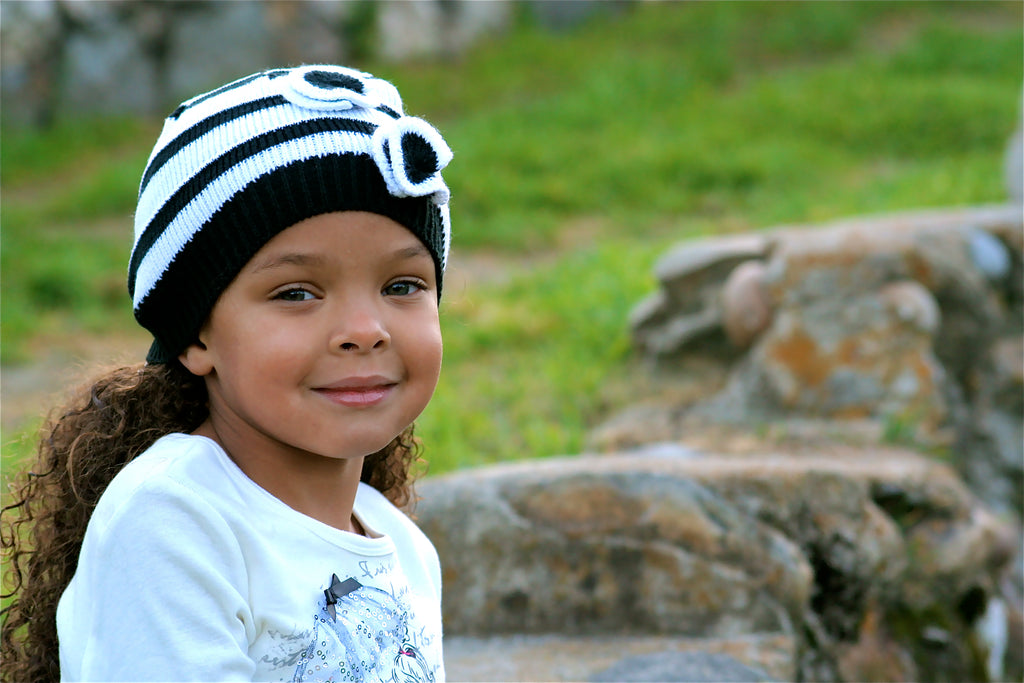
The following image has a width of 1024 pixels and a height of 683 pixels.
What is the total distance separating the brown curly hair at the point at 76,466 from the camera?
1561 mm

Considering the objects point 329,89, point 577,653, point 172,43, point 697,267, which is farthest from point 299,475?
point 172,43

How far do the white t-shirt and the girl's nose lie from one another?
0.75ft

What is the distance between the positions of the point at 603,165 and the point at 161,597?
7.68 metres

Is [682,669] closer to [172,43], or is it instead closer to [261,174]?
[261,174]

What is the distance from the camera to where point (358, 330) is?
138 cm

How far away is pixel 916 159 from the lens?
28.2 feet

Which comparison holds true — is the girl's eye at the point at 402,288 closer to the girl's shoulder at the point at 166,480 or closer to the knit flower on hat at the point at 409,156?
the knit flower on hat at the point at 409,156

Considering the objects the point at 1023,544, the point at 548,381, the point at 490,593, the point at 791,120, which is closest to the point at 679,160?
the point at 791,120

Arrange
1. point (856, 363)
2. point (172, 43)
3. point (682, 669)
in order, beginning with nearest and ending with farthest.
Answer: point (682, 669)
point (856, 363)
point (172, 43)

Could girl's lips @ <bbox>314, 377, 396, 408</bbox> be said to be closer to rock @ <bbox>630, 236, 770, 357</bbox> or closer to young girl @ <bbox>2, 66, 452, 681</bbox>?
young girl @ <bbox>2, 66, 452, 681</bbox>

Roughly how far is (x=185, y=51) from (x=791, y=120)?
5.50 m

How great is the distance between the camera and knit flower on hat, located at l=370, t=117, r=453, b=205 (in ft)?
4.65

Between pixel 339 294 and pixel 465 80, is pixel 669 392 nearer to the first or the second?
pixel 339 294

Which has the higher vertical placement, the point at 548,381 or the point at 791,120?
the point at 791,120
